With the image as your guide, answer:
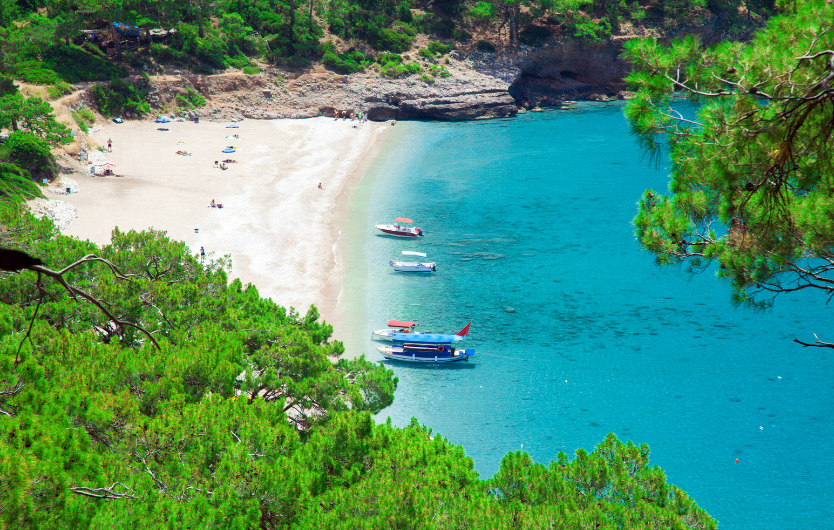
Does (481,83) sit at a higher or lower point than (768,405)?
higher

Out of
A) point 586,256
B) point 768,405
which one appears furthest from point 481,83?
point 768,405

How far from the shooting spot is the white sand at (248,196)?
37.9 m

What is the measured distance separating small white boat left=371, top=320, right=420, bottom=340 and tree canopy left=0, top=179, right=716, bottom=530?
1515 cm

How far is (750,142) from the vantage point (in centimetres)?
834

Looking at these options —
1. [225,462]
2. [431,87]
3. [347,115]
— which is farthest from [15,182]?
[431,87]

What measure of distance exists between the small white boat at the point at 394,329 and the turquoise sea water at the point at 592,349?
699 mm

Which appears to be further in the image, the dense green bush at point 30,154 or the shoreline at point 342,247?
the dense green bush at point 30,154

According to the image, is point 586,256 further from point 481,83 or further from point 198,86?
point 198,86

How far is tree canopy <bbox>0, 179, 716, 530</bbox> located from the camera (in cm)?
908

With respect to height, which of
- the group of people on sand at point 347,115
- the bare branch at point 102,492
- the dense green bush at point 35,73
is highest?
the bare branch at point 102,492

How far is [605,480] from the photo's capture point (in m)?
11.9

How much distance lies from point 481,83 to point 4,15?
59895 millimetres

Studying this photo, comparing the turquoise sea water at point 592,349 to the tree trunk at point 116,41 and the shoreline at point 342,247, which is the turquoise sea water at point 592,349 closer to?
the shoreline at point 342,247

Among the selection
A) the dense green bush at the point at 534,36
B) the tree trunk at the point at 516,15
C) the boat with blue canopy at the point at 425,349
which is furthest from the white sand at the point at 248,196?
the tree trunk at the point at 516,15
